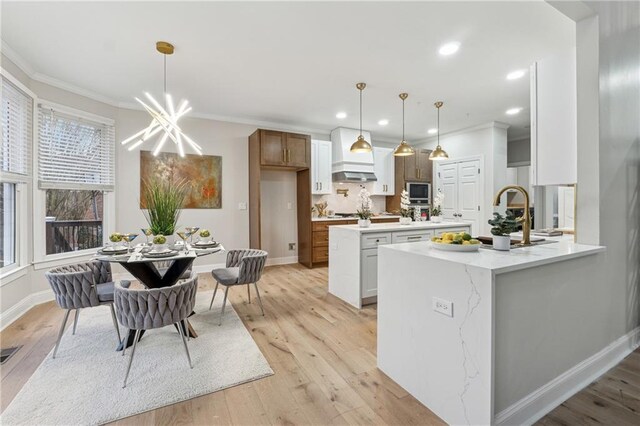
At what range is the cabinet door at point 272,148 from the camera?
4906 mm

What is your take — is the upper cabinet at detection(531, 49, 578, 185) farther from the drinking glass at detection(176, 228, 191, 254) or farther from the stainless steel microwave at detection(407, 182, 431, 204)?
the stainless steel microwave at detection(407, 182, 431, 204)

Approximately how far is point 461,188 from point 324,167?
297 cm

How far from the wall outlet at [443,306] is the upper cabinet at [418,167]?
5258mm

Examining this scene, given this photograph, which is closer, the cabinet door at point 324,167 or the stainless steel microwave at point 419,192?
the cabinet door at point 324,167

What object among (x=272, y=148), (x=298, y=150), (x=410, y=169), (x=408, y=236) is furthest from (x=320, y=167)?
(x=408, y=236)

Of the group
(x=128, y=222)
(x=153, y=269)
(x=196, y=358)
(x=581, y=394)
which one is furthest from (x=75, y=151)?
(x=581, y=394)

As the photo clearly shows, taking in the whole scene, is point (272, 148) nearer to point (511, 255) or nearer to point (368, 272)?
point (368, 272)

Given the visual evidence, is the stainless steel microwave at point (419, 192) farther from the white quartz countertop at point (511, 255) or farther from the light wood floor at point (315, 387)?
the white quartz countertop at point (511, 255)

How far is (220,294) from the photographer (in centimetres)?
379

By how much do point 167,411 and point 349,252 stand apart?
2.26 meters

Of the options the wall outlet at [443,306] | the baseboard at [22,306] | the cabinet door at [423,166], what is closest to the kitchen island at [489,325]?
the wall outlet at [443,306]

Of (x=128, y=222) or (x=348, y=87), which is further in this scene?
(x=128, y=222)

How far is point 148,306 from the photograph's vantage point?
6.30 feet

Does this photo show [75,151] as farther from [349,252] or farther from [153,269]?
[349,252]
